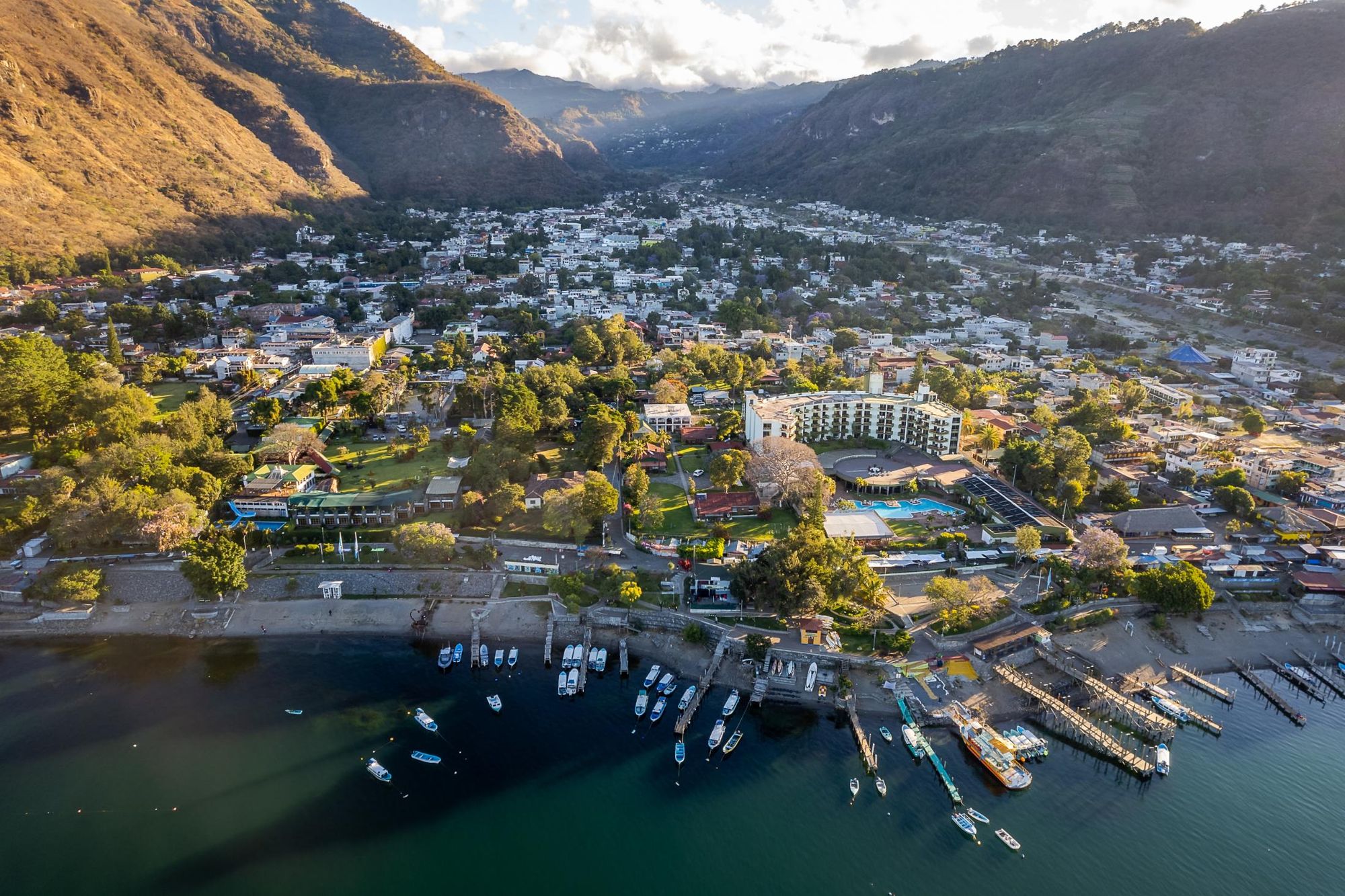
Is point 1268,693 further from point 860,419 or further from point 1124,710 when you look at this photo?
point 860,419

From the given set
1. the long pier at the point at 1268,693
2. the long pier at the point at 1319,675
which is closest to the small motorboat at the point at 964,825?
the long pier at the point at 1268,693

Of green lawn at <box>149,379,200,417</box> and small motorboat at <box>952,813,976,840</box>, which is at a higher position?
green lawn at <box>149,379,200,417</box>

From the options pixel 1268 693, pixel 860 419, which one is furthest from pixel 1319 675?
pixel 860 419

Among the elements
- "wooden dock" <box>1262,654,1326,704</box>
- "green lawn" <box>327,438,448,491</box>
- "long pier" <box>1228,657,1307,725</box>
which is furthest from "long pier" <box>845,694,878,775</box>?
"green lawn" <box>327,438,448,491</box>

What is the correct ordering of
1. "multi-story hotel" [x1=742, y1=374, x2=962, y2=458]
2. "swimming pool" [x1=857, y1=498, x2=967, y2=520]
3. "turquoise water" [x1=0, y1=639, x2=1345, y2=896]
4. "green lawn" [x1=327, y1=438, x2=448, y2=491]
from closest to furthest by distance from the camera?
"turquoise water" [x1=0, y1=639, x2=1345, y2=896], "swimming pool" [x1=857, y1=498, x2=967, y2=520], "green lawn" [x1=327, y1=438, x2=448, y2=491], "multi-story hotel" [x1=742, y1=374, x2=962, y2=458]

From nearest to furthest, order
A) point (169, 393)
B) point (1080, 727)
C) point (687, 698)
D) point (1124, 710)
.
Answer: point (1080, 727)
point (1124, 710)
point (687, 698)
point (169, 393)

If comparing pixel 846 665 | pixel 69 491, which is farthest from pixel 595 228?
pixel 846 665

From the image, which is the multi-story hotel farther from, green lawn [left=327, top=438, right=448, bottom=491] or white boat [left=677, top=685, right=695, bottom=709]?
white boat [left=677, top=685, right=695, bottom=709]
